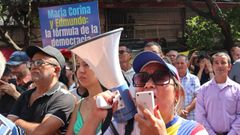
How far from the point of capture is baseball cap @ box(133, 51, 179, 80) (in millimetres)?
2324

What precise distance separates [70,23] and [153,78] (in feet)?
17.1

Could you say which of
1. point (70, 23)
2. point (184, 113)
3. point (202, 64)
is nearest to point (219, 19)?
point (202, 64)

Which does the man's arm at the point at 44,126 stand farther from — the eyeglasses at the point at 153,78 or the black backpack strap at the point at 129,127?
the eyeglasses at the point at 153,78

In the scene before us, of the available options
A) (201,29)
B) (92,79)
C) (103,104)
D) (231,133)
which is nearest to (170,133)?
(103,104)

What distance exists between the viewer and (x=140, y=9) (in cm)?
2114

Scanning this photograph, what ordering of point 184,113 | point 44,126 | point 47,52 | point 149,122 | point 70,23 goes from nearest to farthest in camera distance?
point 149,122, point 44,126, point 47,52, point 184,113, point 70,23

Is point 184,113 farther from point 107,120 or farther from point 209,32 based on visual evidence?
point 209,32

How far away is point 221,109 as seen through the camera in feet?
17.9

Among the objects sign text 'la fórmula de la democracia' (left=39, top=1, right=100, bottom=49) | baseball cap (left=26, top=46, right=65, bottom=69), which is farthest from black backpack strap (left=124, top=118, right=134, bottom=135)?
sign text 'la fórmula de la democracia' (left=39, top=1, right=100, bottom=49)

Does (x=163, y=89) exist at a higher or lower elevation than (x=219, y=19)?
higher

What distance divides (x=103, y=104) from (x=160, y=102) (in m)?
0.28

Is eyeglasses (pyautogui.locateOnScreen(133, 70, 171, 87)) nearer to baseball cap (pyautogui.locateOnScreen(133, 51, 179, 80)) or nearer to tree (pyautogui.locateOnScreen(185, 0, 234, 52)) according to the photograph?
baseball cap (pyautogui.locateOnScreen(133, 51, 179, 80))

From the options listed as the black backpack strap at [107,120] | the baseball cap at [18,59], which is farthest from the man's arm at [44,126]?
the baseball cap at [18,59]

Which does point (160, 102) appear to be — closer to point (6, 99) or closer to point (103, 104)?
point (103, 104)
